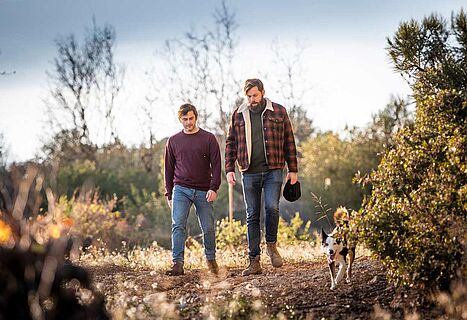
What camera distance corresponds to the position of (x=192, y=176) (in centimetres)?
856

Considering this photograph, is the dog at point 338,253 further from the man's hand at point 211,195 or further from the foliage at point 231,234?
the foliage at point 231,234

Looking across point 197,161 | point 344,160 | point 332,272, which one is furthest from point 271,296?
point 344,160

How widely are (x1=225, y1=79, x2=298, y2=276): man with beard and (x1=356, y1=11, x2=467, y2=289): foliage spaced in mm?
1809

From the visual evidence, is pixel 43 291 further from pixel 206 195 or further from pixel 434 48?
pixel 434 48

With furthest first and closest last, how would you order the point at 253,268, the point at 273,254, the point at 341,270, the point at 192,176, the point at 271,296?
the point at 273,254
the point at 192,176
the point at 253,268
the point at 341,270
the point at 271,296

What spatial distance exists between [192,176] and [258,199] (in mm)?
814

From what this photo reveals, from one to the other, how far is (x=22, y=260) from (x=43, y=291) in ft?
0.74

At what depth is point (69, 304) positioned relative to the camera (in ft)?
14.8

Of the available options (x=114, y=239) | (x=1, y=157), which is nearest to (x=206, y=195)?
(x=1, y=157)

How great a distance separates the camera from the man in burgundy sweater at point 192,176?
28.1 ft

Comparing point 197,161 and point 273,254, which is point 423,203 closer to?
point 273,254

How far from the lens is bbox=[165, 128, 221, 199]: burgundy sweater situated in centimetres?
856

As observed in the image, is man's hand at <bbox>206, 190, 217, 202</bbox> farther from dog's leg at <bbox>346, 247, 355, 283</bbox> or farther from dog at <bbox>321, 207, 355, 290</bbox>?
dog's leg at <bbox>346, 247, 355, 283</bbox>

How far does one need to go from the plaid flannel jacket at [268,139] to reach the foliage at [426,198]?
1.83m
